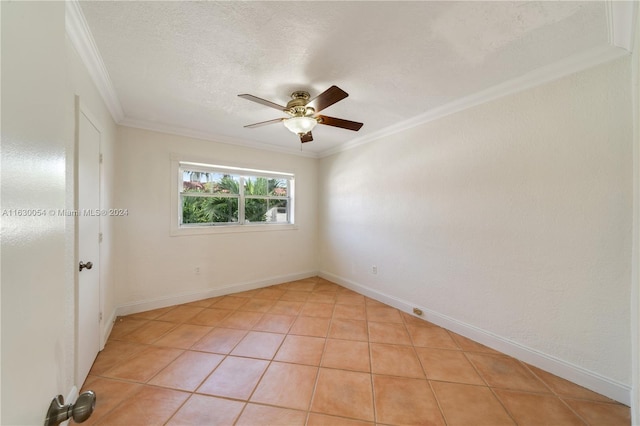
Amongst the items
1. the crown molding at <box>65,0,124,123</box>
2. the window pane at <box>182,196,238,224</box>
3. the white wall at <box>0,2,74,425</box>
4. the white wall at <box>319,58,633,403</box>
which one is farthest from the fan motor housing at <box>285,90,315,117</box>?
the window pane at <box>182,196,238,224</box>

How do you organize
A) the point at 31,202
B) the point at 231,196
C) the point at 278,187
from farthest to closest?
the point at 278,187 → the point at 231,196 → the point at 31,202

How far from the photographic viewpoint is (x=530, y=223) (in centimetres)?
194

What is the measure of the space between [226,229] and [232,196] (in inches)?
20.6

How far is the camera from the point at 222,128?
303 centimetres

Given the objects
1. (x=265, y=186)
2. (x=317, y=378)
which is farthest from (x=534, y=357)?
(x=265, y=186)

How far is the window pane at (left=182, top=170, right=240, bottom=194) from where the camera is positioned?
3.23 meters

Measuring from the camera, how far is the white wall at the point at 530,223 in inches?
62.5

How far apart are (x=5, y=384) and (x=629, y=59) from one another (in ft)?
9.99

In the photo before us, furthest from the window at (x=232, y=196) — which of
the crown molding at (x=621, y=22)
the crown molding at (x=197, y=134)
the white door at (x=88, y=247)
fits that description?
the crown molding at (x=621, y=22)

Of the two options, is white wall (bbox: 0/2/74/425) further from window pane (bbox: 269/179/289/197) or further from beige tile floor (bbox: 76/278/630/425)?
window pane (bbox: 269/179/289/197)

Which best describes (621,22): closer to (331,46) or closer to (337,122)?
(331,46)

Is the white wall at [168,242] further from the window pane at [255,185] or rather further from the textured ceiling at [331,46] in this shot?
the textured ceiling at [331,46]

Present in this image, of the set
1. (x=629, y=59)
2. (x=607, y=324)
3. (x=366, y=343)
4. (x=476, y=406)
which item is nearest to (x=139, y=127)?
(x=366, y=343)

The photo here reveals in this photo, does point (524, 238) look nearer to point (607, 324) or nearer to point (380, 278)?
point (607, 324)
